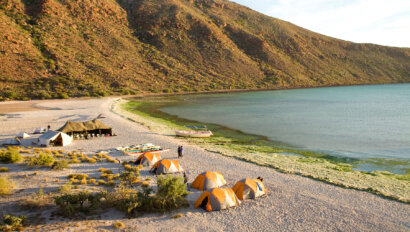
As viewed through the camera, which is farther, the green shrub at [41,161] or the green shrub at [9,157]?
the green shrub at [9,157]

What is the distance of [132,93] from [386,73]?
126 metres

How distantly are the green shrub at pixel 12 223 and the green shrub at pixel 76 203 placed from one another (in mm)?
1509

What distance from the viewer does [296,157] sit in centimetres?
2481

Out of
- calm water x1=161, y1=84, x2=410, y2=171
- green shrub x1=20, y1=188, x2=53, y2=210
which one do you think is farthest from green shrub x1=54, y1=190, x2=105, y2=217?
calm water x1=161, y1=84, x2=410, y2=171

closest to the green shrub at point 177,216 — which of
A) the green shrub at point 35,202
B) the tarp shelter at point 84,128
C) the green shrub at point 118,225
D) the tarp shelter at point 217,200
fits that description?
the tarp shelter at point 217,200

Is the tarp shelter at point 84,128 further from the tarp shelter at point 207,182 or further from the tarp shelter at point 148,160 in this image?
the tarp shelter at point 207,182

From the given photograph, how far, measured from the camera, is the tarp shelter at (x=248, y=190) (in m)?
14.6

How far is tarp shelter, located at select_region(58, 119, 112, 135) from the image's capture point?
2873 cm

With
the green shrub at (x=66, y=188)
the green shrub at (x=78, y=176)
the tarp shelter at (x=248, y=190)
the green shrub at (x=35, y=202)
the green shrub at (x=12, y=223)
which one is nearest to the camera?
the green shrub at (x=12, y=223)

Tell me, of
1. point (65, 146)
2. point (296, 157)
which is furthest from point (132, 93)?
point (296, 157)

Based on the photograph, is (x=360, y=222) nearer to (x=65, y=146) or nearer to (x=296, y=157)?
(x=296, y=157)

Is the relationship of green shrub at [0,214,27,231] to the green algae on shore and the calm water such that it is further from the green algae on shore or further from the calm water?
the calm water

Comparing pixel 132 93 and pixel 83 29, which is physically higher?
pixel 83 29

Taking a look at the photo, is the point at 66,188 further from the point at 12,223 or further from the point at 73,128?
the point at 73,128
